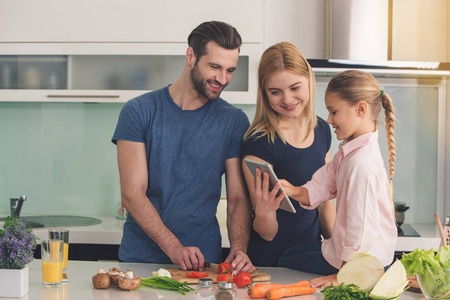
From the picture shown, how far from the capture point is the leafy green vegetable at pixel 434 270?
1.41 m

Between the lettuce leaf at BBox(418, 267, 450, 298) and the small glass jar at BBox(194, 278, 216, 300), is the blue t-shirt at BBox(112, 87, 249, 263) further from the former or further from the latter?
the lettuce leaf at BBox(418, 267, 450, 298)

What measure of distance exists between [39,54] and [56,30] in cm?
19

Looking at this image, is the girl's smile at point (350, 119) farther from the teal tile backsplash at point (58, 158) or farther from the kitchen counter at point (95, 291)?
the teal tile backsplash at point (58, 158)

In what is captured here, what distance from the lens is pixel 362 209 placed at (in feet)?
5.42

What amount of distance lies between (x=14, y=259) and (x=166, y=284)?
45cm

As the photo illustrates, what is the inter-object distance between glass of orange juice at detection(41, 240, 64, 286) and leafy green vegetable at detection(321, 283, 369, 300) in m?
0.81

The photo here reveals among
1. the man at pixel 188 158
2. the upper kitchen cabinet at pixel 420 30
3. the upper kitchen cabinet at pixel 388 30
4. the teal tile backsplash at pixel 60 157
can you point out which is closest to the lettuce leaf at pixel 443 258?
the man at pixel 188 158

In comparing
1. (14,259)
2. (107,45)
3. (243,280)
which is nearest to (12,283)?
(14,259)

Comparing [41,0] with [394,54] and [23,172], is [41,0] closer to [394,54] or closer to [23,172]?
[23,172]

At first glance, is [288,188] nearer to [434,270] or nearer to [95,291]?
[434,270]

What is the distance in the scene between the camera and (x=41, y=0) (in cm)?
321

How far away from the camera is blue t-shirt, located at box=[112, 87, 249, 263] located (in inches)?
85.1

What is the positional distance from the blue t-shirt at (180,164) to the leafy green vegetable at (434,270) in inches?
38.0

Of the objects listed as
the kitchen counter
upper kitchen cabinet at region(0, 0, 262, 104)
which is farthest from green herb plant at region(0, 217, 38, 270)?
upper kitchen cabinet at region(0, 0, 262, 104)
